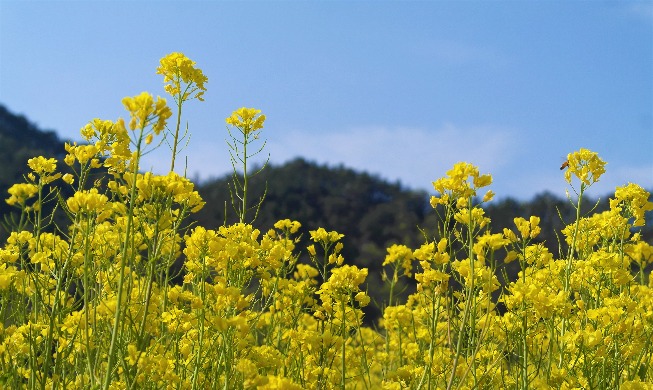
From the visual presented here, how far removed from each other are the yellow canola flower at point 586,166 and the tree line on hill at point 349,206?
13907 millimetres

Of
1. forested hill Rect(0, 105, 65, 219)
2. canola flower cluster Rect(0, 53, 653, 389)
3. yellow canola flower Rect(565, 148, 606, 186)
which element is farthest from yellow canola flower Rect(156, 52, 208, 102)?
forested hill Rect(0, 105, 65, 219)

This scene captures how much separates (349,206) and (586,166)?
1917 cm

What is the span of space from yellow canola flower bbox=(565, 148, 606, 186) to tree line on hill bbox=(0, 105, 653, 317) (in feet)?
45.6

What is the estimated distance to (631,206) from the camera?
4023mm

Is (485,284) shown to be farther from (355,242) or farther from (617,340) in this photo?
(355,242)

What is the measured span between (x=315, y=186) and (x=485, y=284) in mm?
20468

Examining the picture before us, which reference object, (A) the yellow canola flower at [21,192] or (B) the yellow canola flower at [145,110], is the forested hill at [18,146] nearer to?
(A) the yellow canola flower at [21,192]

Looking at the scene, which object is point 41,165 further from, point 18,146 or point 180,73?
point 18,146

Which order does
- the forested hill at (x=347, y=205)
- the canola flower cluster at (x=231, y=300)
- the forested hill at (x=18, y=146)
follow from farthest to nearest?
the forested hill at (x=18, y=146) → the forested hill at (x=347, y=205) → the canola flower cluster at (x=231, y=300)

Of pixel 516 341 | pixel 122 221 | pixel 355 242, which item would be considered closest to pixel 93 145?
pixel 122 221

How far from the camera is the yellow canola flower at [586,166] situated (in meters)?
3.54

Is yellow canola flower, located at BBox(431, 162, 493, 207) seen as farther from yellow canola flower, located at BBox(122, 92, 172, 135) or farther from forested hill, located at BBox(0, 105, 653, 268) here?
forested hill, located at BBox(0, 105, 653, 268)

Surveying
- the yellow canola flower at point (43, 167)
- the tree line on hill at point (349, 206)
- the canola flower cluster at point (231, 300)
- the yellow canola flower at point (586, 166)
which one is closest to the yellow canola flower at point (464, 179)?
the canola flower cluster at point (231, 300)

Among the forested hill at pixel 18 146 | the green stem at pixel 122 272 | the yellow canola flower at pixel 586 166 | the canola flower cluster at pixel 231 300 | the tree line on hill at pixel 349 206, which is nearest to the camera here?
the green stem at pixel 122 272
